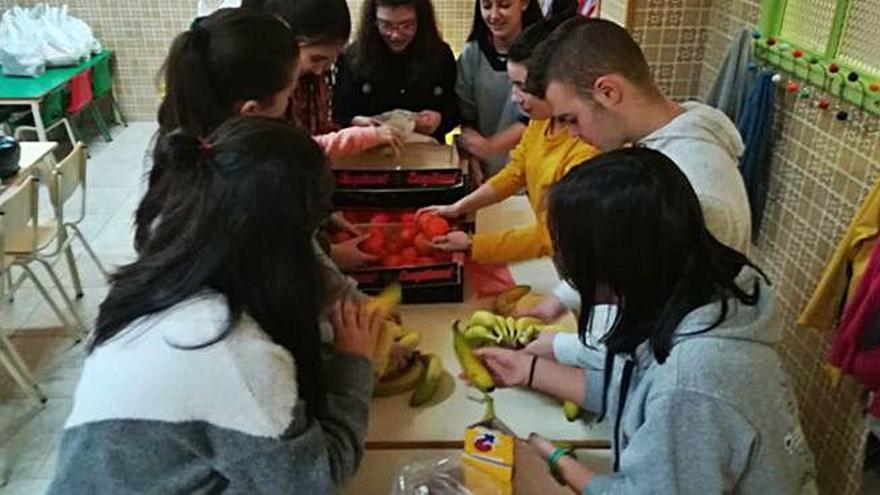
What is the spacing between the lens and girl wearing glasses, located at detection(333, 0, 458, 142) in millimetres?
2371

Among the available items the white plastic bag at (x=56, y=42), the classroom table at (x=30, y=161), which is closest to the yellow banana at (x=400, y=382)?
the classroom table at (x=30, y=161)

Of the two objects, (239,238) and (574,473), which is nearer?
(239,238)

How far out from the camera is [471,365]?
1.46m

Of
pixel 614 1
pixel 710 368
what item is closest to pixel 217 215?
pixel 710 368

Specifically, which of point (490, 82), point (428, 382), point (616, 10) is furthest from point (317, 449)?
point (616, 10)

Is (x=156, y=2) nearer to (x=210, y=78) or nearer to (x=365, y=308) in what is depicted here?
(x=210, y=78)

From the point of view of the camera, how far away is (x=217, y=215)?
961mm

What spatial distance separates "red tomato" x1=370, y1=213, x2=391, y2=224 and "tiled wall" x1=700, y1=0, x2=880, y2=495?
1.12 metres

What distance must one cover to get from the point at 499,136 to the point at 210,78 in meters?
1.15

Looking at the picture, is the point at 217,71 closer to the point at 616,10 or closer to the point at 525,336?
the point at 525,336

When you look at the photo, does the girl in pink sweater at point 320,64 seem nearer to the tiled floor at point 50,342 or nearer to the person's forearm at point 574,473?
the tiled floor at point 50,342

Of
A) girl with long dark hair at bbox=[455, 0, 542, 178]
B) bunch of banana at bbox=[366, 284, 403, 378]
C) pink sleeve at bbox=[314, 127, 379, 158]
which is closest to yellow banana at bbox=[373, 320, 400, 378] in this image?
bunch of banana at bbox=[366, 284, 403, 378]

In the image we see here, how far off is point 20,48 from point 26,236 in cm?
237

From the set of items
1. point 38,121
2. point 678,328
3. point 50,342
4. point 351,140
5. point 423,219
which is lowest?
point 50,342
